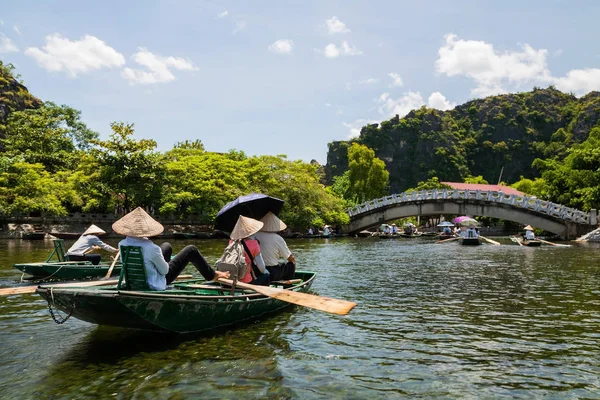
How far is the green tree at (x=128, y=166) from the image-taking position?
39.0 meters

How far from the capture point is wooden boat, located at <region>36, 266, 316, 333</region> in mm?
6297

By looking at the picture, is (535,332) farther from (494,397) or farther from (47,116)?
(47,116)

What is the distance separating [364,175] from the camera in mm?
64250

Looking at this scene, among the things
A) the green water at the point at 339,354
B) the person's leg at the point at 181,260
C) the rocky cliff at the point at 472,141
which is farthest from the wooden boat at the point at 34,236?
the rocky cliff at the point at 472,141

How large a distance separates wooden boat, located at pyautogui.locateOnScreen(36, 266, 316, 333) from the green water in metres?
0.28

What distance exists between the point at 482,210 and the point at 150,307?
39.1 meters

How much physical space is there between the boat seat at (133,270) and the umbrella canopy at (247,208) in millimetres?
3435

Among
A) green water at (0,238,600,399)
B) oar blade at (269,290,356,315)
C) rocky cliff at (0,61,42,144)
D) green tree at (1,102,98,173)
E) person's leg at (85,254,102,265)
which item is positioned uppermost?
rocky cliff at (0,61,42,144)

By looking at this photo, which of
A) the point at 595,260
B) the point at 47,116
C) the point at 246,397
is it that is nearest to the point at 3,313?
the point at 246,397

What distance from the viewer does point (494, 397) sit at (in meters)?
5.21

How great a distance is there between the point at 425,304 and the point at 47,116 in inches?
2222

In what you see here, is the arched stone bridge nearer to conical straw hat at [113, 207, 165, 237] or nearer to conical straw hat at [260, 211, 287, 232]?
conical straw hat at [260, 211, 287, 232]

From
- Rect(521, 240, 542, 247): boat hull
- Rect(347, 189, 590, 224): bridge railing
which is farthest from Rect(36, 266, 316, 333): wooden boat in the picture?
Rect(347, 189, 590, 224): bridge railing

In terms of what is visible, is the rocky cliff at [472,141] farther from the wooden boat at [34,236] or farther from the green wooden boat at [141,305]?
the green wooden boat at [141,305]
